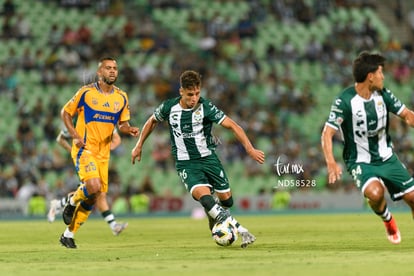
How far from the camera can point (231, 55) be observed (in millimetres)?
34844

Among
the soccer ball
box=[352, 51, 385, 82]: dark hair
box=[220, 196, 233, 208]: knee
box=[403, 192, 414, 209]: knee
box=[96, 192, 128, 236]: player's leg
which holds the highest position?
box=[352, 51, 385, 82]: dark hair

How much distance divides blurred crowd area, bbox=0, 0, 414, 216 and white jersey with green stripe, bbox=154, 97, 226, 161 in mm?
14982

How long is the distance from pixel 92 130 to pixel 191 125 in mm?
1924

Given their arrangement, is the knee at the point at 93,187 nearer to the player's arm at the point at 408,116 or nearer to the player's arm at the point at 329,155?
the player's arm at the point at 329,155

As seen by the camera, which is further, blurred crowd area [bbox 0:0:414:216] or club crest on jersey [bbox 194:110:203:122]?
blurred crowd area [bbox 0:0:414:216]

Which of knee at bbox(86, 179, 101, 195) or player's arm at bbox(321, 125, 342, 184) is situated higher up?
player's arm at bbox(321, 125, 342, 184)

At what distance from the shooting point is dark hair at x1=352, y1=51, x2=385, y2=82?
12.3 m

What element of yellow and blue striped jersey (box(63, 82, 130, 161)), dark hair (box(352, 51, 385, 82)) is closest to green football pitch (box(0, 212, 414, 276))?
yellow and blue striped jersey (box(63, 82, 130, 161))

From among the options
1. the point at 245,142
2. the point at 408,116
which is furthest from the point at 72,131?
the point at 408,116

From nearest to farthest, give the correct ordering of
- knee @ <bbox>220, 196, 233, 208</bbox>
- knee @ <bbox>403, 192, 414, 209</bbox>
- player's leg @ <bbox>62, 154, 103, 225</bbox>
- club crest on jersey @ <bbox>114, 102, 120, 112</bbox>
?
knee @ <bbox>403, 192, 414, 209</bbox>, knee @ <bbox>220, 196, 233, 208</bbox>, player's leg @ <bbox>62, 154, 103, 225</bbox>, club crest on jersey @ <bbox>114, 102, 120, 112</bbox>

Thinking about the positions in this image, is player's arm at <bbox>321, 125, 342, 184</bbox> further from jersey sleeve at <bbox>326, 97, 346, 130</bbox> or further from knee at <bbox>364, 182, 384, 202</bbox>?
knee at <bbox>364, 182, 384, 202</bbox>

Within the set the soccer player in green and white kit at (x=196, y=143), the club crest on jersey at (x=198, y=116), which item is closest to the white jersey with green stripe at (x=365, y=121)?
the soccer player in green and white kit at (x=196, y=143)

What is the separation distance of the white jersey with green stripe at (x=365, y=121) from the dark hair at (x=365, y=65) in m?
0.22

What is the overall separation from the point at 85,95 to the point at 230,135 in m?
17.3
